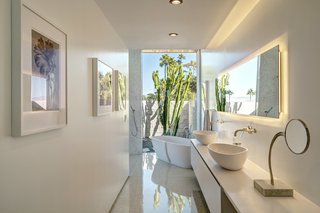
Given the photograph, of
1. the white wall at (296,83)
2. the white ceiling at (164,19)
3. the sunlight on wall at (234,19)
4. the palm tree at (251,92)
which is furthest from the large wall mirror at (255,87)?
the white ceiling at (164,19)

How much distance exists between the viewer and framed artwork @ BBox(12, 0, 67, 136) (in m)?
1.26

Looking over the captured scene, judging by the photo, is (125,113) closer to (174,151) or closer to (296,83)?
(174,151)

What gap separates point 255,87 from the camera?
2.86m

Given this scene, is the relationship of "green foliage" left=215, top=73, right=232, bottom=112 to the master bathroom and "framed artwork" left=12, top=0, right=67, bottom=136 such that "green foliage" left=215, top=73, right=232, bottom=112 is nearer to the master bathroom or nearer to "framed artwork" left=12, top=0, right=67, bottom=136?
the master bathroom

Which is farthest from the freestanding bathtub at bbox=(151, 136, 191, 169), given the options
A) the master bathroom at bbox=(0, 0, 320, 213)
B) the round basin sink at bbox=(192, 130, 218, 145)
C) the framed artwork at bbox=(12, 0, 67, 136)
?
the framed artwork at bbox=(12, 0, 67, 136)

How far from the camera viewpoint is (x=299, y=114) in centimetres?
189

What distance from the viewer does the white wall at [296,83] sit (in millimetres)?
1684

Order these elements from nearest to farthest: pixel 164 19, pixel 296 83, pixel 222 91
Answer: pixel 296 83
pixel 164 19
pixel 222 91

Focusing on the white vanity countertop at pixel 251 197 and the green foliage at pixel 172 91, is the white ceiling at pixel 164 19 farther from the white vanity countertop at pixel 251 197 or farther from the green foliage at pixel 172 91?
the green foliage at pixel 172 91

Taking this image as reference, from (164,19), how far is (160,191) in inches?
108

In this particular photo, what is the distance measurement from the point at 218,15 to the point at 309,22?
1.61 metres

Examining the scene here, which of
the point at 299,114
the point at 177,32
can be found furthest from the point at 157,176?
the point at 299,114

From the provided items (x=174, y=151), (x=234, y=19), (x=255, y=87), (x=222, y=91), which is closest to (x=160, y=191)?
(x=174, y=151)

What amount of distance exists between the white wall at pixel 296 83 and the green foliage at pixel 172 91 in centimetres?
393
